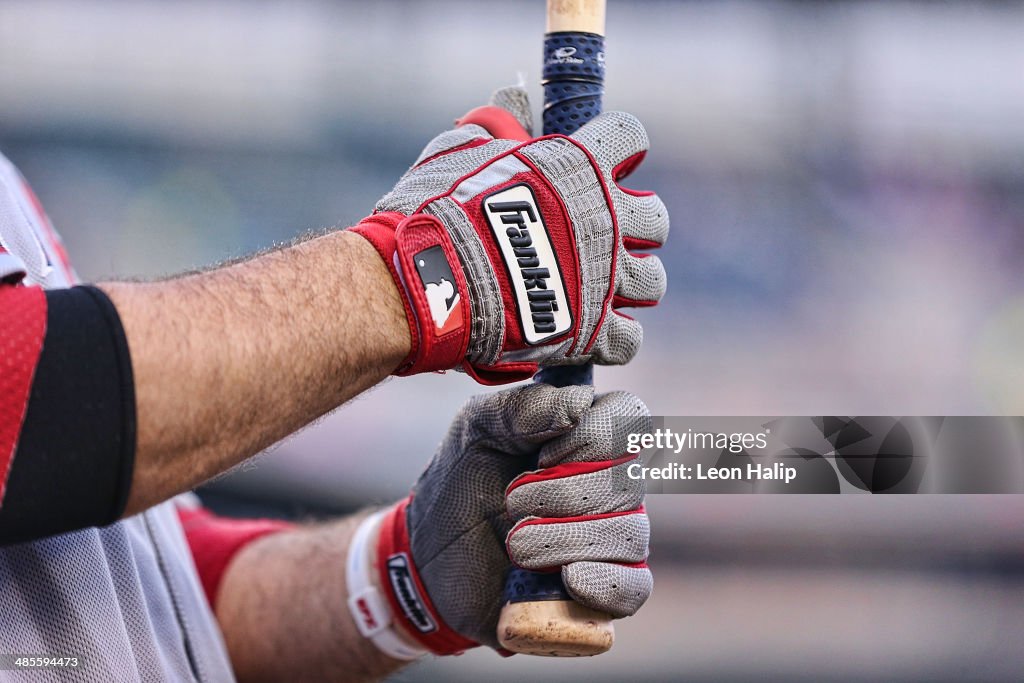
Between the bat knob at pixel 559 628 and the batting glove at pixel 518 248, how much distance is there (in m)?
0.21

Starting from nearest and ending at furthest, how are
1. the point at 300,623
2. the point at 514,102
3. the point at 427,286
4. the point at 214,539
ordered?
the point at 427,286 → the point at 514,102 → the point at 300,623 → the point at 214,539

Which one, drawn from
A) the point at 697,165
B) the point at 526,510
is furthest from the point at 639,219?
the point at 697,165

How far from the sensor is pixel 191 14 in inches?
108

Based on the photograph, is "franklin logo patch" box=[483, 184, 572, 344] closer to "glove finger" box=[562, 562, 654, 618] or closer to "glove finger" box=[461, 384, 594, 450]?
"glove finger" box=[461, 384, 594, 450]

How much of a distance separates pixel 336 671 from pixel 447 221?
725mm

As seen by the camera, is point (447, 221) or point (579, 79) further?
point (579, 79)

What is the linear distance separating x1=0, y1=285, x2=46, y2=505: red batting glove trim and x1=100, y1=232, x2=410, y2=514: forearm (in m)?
0.06

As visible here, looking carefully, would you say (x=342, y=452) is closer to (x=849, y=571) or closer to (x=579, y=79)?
(x=849, y=571)

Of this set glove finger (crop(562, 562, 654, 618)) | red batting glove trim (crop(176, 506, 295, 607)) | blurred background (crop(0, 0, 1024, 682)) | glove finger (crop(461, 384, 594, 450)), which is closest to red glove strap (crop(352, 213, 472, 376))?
glove finger (crop(461, 384, 594, 450))

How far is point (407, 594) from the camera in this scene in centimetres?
117

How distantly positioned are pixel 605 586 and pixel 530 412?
172 millimetres

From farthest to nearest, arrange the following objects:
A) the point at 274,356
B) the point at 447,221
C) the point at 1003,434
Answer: the point at 1003,434, the point at 447,221, the point at 274,356

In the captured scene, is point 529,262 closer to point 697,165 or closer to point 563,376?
point 563,376

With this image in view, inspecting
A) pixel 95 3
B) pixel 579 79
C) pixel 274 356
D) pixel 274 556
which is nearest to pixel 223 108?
pixel 95 3
